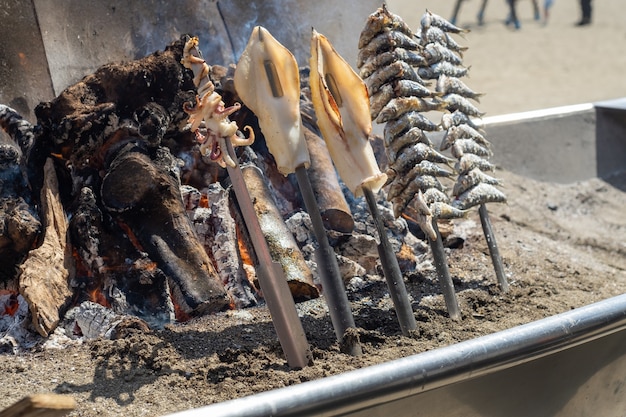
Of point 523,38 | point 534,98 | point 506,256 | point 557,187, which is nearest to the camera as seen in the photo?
point 506,256

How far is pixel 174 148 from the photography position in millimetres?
3652

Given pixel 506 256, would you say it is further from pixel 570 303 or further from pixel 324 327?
pixel 324 327

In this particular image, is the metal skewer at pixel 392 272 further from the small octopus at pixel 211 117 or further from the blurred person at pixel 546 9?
the blurred person at pixel 546 9

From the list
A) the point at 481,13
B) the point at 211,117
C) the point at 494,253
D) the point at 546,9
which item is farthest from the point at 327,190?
the point at 546,9

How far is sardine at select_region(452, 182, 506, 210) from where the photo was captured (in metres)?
3.42

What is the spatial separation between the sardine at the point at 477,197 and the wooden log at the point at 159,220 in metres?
1.02

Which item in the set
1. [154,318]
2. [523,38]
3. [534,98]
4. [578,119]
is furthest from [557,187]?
[523,38]

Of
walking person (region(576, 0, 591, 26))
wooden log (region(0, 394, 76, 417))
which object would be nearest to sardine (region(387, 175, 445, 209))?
wooden log (region(0, 394, 76, 417))

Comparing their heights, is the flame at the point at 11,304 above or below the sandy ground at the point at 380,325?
above

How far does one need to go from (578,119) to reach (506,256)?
2.04 meters

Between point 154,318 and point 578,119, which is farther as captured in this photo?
point 578,119

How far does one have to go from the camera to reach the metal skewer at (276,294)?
2.66 m

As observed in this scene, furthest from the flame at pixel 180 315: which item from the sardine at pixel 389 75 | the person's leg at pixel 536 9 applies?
the person's leg at pixel 536 9

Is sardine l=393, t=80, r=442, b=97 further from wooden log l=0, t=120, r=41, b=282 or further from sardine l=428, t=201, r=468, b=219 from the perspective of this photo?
wooden log l=0, t=120, r=41, b=282
